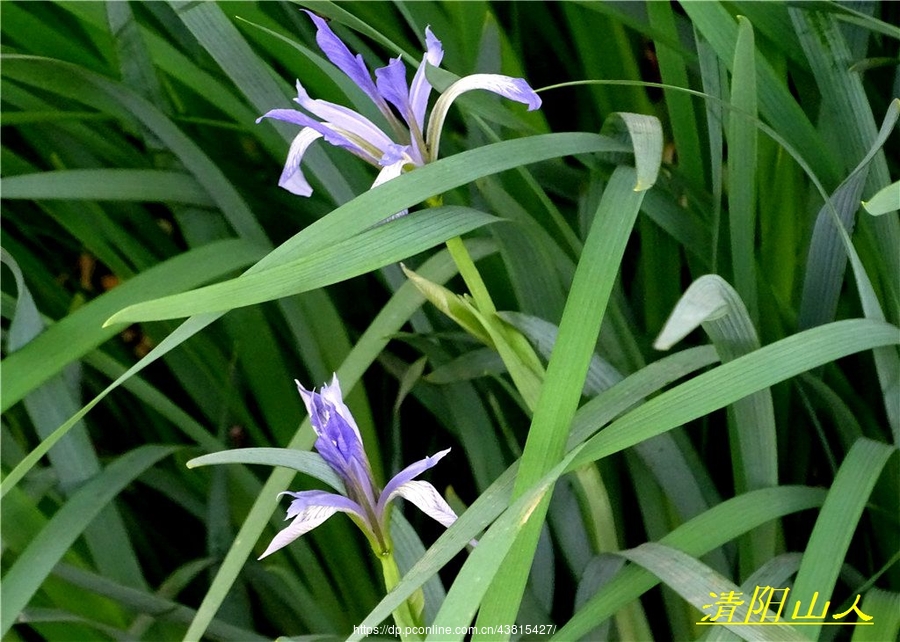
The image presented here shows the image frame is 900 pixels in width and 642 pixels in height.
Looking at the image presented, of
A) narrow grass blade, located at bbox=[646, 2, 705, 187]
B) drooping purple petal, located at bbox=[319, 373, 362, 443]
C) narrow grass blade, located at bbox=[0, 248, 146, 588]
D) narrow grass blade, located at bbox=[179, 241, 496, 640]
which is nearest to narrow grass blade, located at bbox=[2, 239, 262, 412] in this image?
narrow grass blade, located at bbox=[0, 248, 146, 588]

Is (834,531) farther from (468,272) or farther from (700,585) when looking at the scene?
(468,272)

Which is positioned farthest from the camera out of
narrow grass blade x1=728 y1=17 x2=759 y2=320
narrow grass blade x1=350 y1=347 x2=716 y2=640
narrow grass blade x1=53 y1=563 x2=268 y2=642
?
narrow grass blade x1=53 y1=563 x2=268 y2=642

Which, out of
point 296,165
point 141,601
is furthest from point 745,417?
point 141,601

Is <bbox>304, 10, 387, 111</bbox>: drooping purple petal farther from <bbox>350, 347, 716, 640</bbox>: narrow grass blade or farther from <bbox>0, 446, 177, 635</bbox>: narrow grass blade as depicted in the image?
<bbox>0, 446, 177, 635</bbox>: narrow grass blade

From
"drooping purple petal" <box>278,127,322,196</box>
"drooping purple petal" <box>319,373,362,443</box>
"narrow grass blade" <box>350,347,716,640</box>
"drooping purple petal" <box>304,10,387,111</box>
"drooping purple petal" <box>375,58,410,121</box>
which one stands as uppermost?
"drooping purple petal" <box>304,10,387,111</box>

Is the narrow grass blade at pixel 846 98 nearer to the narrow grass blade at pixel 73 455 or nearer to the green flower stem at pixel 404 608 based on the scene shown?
the green flower stem at pixel 404 608

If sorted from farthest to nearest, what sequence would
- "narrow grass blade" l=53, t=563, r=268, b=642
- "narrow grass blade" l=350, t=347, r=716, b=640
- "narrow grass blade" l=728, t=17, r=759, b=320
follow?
1. "narrow grass blade" l=53, t=563, r=268, b=642
2. "narrow grass blade" l=728, t=17, r=759, b=320
3. "narrow grass blade" l=350, t=347, r=716, b=640

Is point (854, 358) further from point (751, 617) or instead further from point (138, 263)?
point (138, 263)

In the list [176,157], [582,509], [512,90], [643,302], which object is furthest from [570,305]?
[176,157]
